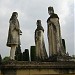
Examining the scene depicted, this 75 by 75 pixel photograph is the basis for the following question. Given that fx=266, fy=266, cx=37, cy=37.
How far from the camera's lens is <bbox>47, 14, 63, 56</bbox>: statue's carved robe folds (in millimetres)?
15219

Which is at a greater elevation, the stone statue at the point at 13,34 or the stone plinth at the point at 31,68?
the stone statue at the point at 13,34

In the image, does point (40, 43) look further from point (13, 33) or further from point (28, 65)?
point (28, 65)

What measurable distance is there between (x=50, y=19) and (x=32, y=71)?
12.4 feet

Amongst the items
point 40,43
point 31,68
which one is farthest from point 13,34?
point 40,43

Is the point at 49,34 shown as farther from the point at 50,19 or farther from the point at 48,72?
the point at 48,72

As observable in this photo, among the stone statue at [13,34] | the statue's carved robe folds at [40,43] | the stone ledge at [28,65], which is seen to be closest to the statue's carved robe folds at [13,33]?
the stone statue at [13,34]

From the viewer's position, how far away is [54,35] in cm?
1550

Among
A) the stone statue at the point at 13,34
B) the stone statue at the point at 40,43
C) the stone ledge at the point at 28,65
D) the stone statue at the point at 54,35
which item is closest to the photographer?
the stone ledge at the point at 28,65

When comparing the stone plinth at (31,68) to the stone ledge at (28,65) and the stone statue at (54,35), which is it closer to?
the stone ledge at (28,65)

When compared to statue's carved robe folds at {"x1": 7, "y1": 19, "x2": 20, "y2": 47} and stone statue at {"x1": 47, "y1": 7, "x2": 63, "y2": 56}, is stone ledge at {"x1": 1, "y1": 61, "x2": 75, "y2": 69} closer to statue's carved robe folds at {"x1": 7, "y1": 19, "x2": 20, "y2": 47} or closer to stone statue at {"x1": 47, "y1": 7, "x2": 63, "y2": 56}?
statue's carved robe folds at {"x1": 7, "y1": 19, "x2": 20, "y2": 47}

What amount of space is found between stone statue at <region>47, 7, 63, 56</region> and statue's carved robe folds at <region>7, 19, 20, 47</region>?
203 centimetres

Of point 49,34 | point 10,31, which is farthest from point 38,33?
point 10,31

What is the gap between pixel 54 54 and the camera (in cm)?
1492

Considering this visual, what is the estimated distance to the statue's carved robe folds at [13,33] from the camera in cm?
1438
